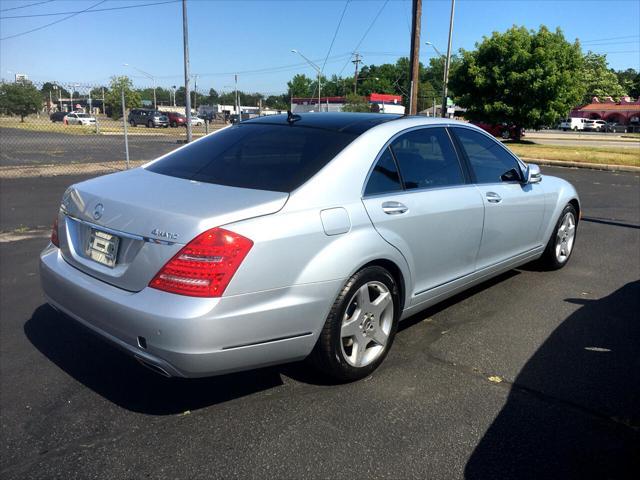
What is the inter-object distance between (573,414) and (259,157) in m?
2.32

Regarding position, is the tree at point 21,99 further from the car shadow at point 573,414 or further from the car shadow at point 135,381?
the car shadow at point 573,414

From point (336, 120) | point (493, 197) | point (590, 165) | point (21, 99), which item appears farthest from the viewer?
point (21, 99)

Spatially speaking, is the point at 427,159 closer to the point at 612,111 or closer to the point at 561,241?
the point at 561,241

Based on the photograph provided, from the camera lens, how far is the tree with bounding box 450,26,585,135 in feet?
93.2

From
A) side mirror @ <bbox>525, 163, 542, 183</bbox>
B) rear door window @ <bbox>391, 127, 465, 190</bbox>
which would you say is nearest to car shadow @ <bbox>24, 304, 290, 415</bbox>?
rear door window @ <bbox>391, 127, 465, 190</bbox>

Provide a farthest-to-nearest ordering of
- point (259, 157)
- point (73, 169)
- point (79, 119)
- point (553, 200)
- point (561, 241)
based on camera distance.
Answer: point (79, 119) → point (73, 169) → point (561, 241) → point (553, 200) → point (259, 157)

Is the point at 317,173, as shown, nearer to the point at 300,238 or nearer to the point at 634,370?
the point at 300,238

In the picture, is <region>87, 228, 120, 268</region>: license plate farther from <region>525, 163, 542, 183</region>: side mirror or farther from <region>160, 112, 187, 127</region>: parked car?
<region>160, 112, 187, 127</region>: parked car

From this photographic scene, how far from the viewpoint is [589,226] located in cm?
786

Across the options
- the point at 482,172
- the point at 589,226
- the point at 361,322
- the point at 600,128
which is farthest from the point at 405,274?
the point at 600,128

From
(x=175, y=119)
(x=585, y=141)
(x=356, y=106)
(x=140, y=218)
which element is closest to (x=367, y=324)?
(x=140, y=218)

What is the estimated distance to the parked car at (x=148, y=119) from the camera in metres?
49.0

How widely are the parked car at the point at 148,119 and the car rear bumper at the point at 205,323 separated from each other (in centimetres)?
4926

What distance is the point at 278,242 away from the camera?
265 centimetres
